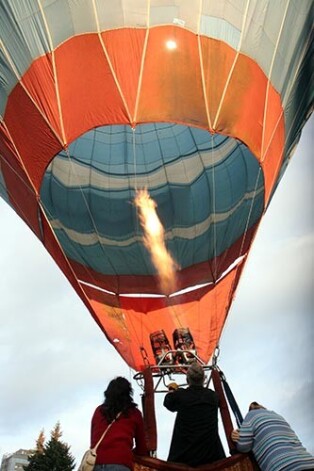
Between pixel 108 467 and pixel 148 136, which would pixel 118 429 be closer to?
pixel 108 467

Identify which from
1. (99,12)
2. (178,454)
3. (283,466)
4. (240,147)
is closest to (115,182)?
(240,147)

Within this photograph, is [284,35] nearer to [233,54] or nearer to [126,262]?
[233,54]

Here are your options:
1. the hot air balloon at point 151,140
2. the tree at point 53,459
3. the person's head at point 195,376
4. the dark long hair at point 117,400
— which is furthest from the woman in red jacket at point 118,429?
the tree at point 53,459

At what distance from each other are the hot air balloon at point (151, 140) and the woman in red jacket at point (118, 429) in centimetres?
224

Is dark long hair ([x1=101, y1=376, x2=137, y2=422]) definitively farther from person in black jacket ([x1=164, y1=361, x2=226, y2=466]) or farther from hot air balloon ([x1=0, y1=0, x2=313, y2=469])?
hot air balloon ([x1=0, y1=0, x2=313, y2=469])

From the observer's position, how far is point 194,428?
2430 mm

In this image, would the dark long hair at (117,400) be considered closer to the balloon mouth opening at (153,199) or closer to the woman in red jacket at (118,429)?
the woman in red jacket at (118,429)

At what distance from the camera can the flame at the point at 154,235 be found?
18.7 ft

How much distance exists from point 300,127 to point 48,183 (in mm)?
2798

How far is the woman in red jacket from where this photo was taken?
2297mm

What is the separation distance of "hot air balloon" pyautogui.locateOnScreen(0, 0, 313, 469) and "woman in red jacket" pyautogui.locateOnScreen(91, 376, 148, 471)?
224 cm

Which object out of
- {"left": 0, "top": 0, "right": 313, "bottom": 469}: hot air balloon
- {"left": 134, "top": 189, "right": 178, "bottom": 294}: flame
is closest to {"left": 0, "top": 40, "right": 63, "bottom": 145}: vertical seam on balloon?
{"left": 0, "top": 0, "right": 313, "bottom": 469}: hot air balloon

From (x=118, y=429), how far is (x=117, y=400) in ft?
0.40

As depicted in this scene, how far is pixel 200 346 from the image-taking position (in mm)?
5539
